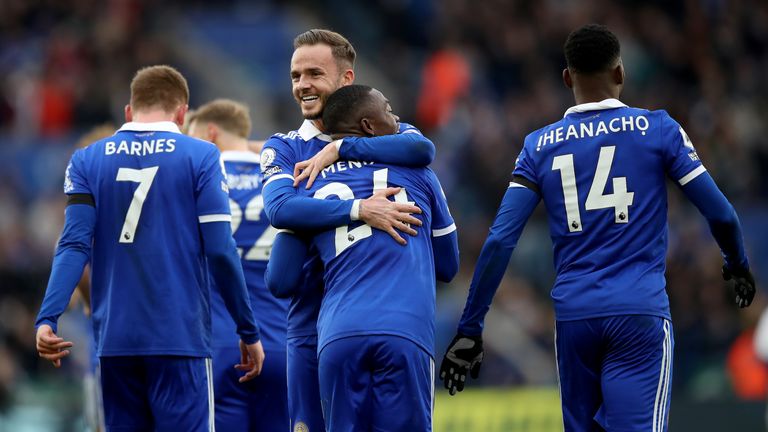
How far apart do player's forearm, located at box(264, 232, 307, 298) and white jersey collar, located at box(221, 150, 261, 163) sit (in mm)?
1937

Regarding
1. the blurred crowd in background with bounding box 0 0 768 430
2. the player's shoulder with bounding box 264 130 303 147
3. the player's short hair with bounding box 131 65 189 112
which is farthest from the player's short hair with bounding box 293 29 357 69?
the blurred crowd in background with bounding box 0 0 768 430

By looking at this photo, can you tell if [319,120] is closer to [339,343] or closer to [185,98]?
[185,98]

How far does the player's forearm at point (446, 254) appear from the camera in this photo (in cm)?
661

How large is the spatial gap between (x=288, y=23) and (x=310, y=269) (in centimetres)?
1482

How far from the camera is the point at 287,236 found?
257 inches

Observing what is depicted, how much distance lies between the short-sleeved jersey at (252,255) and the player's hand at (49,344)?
4.58 feet

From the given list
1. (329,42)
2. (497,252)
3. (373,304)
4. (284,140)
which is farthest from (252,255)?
(373,304)

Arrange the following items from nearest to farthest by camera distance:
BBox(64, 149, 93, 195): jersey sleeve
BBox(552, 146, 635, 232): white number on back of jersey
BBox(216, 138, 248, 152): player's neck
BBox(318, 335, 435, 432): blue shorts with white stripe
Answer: BBox(318, 335, 435, 432): blue shorts with white stripe < BBox(552, 146, 635, 232): white number on back of jersey < BBox(64, 149, 93, 195): jersey sleeve < BBox(216, 138, 248, 152): player's neck

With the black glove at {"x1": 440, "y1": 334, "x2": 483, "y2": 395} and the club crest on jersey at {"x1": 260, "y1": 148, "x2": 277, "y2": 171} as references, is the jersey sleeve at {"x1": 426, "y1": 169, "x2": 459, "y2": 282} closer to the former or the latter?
the black glove at {"x1": 440, "y1": 334, "x2": 483, "y2": 395}

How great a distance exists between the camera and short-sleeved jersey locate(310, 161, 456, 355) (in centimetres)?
610

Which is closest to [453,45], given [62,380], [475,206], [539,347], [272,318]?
[475,206]

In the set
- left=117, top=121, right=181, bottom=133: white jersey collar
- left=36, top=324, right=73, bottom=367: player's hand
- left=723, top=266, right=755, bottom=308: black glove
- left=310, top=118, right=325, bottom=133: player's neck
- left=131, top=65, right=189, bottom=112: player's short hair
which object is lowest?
left=36, top=324, right=73, bottom=367: player's hand

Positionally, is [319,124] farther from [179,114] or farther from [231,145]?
[231,145]

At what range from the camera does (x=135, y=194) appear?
696cm
